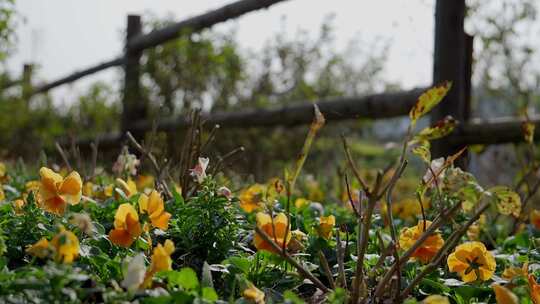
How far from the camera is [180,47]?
210 inches

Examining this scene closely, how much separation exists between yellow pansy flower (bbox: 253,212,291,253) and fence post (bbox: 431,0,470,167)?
1.72 meters

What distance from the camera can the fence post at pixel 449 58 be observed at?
2.75m

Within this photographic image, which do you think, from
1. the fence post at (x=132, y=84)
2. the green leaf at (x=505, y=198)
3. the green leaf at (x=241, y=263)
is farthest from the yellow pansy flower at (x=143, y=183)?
the fence post at (x=132, y=84)

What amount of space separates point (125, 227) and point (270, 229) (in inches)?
9.4

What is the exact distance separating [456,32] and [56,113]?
225 inches

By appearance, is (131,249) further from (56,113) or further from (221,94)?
(56,113)

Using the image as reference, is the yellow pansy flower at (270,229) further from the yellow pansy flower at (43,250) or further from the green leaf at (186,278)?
the yellow pansy flower at (43,250)

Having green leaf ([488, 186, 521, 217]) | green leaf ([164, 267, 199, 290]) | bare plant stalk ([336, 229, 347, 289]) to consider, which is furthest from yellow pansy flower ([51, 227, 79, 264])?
green leaf ([488, 186, 521, 217])

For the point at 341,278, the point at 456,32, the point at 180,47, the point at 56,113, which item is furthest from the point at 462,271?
the point at 56,113

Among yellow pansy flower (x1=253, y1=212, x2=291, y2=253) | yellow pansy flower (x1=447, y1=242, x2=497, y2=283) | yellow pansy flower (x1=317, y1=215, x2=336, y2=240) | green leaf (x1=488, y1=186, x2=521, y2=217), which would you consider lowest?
yellow pansy flower (x1=447, y1=242, x2=497, y2=283)

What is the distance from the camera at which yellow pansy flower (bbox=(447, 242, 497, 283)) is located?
4.12ft

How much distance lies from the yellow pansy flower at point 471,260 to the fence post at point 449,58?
60.5 inches

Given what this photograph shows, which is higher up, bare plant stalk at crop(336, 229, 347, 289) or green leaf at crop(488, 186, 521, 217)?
green leaf at crop(488, 186, 521, 217)

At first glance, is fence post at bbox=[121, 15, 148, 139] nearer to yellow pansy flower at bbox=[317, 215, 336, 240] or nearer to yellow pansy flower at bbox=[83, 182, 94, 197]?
yellow pansy flower at bbox=[83, 182, 94, 197]
